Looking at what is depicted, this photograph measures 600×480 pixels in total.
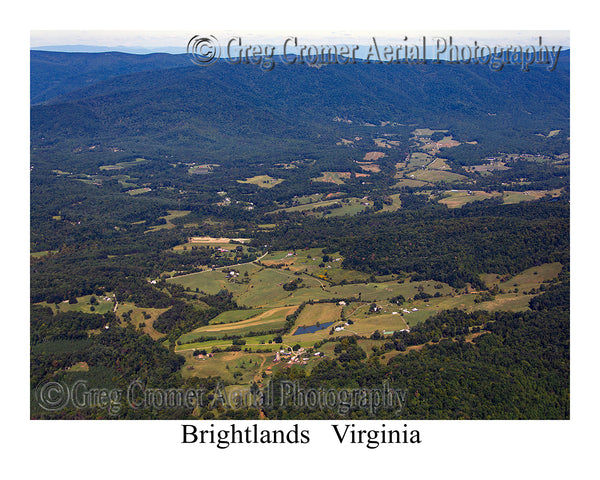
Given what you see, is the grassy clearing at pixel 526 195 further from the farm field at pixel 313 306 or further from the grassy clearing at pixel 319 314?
the grassy clearing at pixel 319 314

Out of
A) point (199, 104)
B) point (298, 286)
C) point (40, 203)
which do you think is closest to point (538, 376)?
point (298, 286)

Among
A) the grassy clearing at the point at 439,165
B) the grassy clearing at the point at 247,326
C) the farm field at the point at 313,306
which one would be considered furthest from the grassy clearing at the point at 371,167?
the grassy clearing at the point at 247,326

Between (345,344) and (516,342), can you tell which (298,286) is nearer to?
(345,344)

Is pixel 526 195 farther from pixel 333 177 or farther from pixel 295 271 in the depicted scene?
pixel 295 271

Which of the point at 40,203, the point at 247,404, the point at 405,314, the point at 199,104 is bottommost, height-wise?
the point at 247,404

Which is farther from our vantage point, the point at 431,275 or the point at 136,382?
the point at 431,275

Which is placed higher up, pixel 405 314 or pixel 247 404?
pixel 405 314

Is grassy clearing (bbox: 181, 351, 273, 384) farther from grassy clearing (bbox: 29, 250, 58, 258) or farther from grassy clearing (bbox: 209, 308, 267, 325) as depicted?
grassy clearing (bbox: 29, 250, 58, 258)
